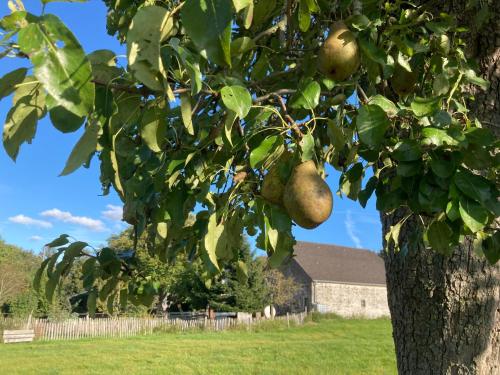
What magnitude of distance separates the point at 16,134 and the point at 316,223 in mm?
961

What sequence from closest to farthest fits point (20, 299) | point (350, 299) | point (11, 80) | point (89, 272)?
1. point (11, 80)
2. point (89, 272)
3. point (20, 299)
4. point (350, 299)

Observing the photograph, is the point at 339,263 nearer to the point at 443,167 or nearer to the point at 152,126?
the point at 443,167

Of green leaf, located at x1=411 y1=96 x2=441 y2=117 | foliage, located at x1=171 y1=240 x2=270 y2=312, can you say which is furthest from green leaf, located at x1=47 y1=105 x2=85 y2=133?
foliage, located at x1=171 y1=240 x2=270 y2=312

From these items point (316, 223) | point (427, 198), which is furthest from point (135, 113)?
point (427, 198)

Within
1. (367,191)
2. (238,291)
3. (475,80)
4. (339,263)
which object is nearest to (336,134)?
(367,191)

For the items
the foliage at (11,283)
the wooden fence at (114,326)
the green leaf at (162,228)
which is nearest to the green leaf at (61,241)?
the green leaf at (162,228)

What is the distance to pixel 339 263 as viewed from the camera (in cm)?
4597

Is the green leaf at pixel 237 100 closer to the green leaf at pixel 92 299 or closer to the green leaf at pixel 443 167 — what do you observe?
the green leaf at pixel 443 167

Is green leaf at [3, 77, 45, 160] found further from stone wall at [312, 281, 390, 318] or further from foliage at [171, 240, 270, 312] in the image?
stone wall at [312, 281, 390, 318]

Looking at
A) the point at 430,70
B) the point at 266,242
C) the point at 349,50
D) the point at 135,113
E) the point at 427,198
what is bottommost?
the point at 266,242

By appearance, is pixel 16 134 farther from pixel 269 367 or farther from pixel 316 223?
pixel 269 367

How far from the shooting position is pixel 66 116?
1.14m

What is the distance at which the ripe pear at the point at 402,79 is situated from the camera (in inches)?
93.7

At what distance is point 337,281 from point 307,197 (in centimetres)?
4230
